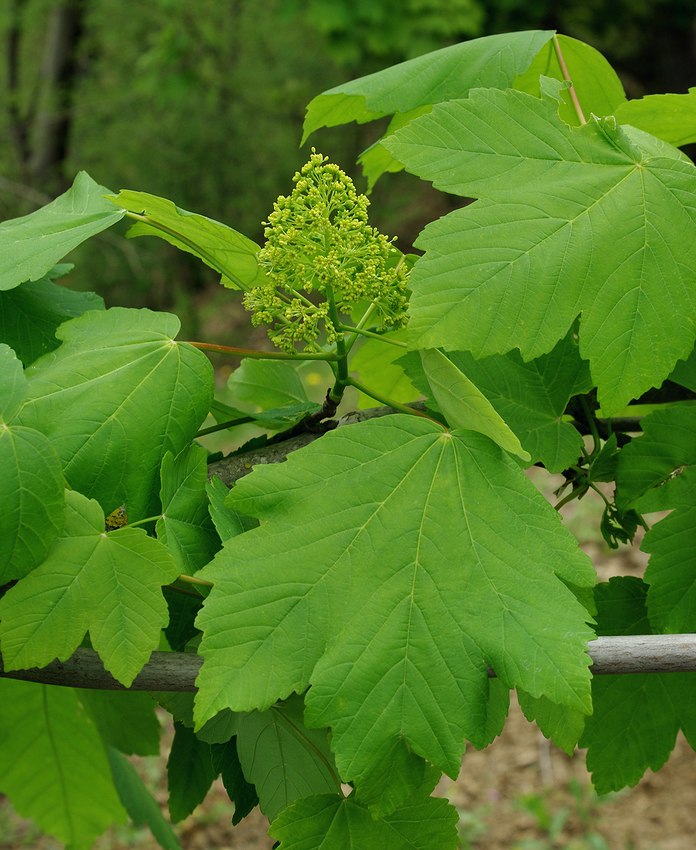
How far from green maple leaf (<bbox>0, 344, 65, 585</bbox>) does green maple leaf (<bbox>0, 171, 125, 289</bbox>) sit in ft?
0.64

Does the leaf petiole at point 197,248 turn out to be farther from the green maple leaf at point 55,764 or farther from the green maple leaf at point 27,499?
the green maple leaf at point 55,764

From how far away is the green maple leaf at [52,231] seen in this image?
36.1 inches

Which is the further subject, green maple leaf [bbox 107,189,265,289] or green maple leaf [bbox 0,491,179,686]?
green maple leaf [bbox 107,189,265,289]

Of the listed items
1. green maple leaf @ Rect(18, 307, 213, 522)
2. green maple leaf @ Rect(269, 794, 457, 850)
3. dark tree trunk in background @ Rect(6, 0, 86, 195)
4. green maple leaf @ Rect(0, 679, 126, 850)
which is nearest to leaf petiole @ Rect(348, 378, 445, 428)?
green maple leaf @ Rect(18, 307, 213, 522)

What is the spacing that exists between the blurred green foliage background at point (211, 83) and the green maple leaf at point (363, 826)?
279 inches

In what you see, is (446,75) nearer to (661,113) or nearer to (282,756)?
(661,113)

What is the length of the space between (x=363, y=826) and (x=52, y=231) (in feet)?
2.17

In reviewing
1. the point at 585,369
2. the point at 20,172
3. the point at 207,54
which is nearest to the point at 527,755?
the point at 585,369

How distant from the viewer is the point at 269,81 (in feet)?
31.7

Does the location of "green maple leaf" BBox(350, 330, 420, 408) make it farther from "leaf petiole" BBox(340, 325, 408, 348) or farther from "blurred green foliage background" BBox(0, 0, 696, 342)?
"blurred green foliage background" BBox(0, 0, 696, 342)

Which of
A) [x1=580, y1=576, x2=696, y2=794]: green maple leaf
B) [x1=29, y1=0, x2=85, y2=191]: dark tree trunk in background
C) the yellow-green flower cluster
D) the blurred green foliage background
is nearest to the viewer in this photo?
the yellow-green flower cluster

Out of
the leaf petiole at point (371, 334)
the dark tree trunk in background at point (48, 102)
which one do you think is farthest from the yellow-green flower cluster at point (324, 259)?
the dark tree trunk in background at point (48, 102)

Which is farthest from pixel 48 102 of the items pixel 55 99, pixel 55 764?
pixel 55 764

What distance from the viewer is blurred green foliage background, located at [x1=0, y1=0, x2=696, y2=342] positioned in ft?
25.3
